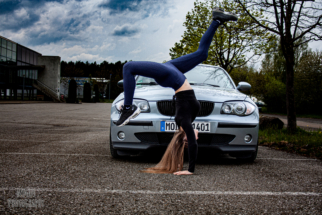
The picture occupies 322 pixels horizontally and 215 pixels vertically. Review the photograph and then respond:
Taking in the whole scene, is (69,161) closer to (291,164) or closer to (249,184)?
(249,184)

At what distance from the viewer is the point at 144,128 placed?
12.6 ft

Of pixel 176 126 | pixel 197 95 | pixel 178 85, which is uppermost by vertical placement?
pixel 178 85

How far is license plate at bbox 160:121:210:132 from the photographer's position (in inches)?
148

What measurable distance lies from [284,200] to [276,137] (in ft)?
16.6

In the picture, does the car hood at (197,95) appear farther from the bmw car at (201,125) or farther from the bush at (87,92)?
the bush at (87,92)

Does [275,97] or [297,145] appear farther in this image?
[275,97]

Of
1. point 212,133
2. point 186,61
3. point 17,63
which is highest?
point 17,63

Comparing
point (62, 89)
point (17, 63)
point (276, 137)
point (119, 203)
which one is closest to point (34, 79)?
point (17, 63)

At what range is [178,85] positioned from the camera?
2895 mm

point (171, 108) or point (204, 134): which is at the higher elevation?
point (171, 108)

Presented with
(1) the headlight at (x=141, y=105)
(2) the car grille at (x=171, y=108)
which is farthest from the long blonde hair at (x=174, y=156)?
(1) the headlight at (x=141, y=105)

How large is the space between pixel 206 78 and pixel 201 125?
1.70 metres

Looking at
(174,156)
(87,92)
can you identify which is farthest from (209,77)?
(87,92)

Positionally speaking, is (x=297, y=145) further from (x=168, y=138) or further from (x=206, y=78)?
(x=168, y=138)
